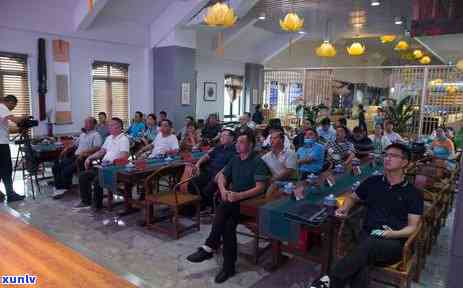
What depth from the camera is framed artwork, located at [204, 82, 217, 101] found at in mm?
11016

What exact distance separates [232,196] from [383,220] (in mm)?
1241

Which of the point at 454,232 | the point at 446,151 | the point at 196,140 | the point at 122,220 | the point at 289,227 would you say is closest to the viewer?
the point at 454,232

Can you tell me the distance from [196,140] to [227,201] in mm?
3244

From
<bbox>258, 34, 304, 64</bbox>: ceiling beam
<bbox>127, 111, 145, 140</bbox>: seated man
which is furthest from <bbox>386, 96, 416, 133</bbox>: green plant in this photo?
<bbox>127, 111, 145, 140</bbox>: seated man

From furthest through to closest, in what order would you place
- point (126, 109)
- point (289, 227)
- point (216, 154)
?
point (126, 109)
point (216, 154)
point (289, 227)

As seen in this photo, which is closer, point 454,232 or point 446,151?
point 454,232

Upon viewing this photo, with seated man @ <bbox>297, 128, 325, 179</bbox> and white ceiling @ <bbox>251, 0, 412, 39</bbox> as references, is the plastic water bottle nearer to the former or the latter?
seated man @ <bbox>297, 128, 325, 179</bbox>

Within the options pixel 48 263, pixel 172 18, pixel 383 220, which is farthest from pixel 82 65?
pixel 383 220

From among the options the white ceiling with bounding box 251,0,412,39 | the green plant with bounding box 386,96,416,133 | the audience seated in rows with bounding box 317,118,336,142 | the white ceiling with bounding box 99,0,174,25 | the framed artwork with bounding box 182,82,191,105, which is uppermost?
the white ceiling with bounding box 251,0,412,39

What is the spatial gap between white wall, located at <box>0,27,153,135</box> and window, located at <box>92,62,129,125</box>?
0.14 metres

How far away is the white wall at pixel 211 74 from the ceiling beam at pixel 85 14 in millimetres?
3700

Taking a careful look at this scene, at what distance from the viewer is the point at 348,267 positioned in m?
2.28

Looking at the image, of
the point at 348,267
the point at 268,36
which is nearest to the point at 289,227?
the point at 348,267

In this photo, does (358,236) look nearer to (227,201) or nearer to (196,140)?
(227,201)
